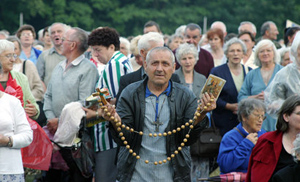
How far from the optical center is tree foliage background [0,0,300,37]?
128ft

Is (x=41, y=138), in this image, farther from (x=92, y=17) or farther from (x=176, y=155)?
(x=92, y=17)

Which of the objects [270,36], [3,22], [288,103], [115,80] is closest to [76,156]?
[115,80]

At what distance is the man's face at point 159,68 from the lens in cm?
526

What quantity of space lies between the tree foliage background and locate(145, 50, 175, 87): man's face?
111 feet

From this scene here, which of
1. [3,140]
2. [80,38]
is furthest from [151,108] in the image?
[80,38]

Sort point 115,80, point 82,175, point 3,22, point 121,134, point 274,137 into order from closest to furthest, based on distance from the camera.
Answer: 1. point 121,134
2. point 274,137
3. point 115,80
4. point 82,175
5. point 3,22

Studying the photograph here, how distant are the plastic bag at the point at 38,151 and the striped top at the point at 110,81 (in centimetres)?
63

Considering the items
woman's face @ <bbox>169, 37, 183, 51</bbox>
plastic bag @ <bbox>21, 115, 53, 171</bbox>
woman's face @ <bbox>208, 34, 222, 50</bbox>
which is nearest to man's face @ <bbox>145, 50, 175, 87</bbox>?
plastic bag @ <bbox>21, 115, 53, 171</bbox>

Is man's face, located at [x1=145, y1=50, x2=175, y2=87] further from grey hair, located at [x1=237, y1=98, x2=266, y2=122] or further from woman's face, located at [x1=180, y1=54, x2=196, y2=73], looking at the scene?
woman's face, located at [x1=180, y1=54, x2=196, y2=73]

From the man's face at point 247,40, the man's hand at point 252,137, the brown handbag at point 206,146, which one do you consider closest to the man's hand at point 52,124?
the brown handbag at point 206,146

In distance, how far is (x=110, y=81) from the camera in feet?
23.4

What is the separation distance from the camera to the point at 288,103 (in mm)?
5641

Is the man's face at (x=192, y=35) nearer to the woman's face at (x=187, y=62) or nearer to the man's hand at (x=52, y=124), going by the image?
the woman's face at (x=187, y=62)

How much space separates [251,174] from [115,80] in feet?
7.14
